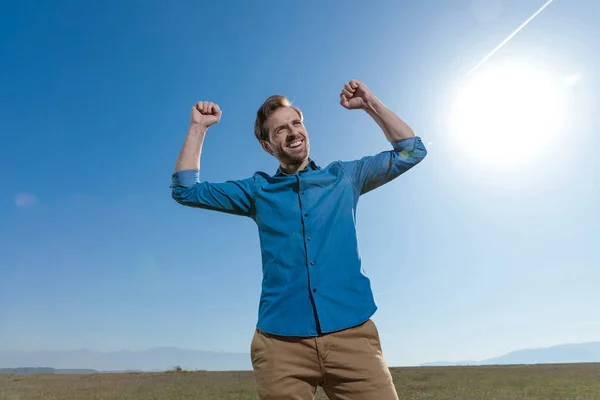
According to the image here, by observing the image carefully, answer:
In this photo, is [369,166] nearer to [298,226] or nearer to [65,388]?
[298,226]

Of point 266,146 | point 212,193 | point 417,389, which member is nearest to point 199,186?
point 212,193

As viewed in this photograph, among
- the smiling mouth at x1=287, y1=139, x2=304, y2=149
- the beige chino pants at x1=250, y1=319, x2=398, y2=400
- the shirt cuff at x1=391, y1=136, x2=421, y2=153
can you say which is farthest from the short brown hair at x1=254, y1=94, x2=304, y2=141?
the beige chino pants at x1=250, y1=319, x2=398, y2=400

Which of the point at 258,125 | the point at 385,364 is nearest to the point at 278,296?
the point at 385,364

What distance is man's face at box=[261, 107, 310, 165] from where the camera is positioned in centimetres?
338

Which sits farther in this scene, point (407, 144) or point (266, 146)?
point (266, 146)

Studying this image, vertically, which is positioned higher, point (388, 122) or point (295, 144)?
point (388, 122)

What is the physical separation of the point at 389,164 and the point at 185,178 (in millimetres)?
1387

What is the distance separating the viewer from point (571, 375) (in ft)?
55.7

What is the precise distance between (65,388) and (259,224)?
48.1ft

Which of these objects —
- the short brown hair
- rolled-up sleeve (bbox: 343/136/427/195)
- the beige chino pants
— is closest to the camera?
the beige chino pants

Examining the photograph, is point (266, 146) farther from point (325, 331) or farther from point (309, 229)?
point (325, 331)

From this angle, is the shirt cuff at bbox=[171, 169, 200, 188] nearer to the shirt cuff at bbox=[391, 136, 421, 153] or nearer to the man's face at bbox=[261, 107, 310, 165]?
the man's face at bbox=[261, 107, 310, 165]

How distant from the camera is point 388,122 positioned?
3.40 metres

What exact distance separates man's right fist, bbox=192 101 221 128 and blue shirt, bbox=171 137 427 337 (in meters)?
0.42
